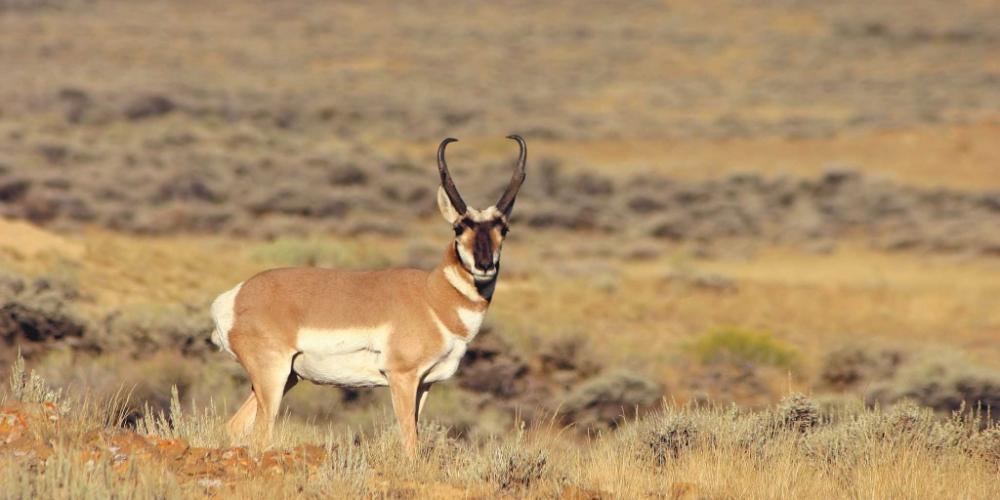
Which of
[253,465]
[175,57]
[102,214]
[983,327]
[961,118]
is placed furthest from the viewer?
[175,57]

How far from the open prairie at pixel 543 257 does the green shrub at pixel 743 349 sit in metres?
0.04

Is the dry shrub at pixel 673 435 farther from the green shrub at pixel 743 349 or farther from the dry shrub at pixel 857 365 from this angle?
the dry shrub at pixel 857 365

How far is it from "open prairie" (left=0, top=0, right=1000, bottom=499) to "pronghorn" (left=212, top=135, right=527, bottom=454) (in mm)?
379

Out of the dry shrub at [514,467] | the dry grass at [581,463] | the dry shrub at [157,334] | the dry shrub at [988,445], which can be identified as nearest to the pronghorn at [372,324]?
the dry grass at [581,463]

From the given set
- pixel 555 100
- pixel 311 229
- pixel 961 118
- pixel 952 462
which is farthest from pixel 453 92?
pixel 952 462

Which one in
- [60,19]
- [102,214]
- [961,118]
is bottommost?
[102,214]

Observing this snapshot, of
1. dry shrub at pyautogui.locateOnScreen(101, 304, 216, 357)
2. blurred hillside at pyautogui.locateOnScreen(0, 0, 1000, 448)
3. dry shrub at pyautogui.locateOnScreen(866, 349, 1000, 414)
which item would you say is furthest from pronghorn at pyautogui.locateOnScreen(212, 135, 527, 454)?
dry shrub at pyautogui.locateOnScreen(866, 349, 1000, 414)

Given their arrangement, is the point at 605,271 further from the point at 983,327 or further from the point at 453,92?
the point at 453,92

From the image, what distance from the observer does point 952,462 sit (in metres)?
7.54

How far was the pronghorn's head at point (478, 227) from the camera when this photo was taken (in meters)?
7.08

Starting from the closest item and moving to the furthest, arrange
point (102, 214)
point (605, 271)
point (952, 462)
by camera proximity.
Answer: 1. point (952, 462)
2. point (605, 271)
3. point (102, 214)

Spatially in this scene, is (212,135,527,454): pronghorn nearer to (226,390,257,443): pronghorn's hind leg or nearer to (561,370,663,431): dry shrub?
(226,390,257,443): pronghorn's hind leg

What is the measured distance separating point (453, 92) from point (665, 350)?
40.7 meters

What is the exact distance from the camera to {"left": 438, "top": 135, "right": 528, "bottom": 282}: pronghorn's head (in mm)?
7082
